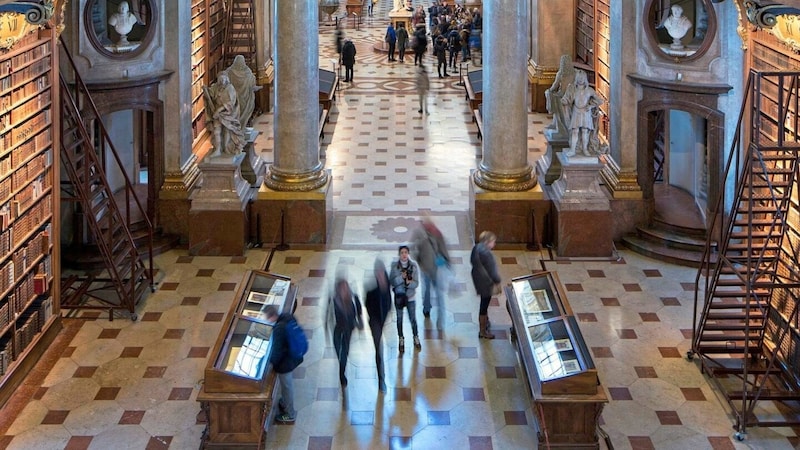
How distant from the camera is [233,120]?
14.0 m

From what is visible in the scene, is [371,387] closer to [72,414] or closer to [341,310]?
[341,310]

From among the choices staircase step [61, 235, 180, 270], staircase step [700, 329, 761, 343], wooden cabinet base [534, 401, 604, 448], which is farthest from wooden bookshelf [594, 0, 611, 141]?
wooden cabinet base [534, 401, 604, 448]

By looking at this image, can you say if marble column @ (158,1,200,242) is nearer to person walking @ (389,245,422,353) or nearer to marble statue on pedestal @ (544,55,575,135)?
person walking @ (389,245,422,353)

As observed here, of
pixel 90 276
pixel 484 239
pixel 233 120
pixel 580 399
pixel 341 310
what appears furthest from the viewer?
pixel 233 120

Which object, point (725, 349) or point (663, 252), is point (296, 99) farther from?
point (725, 349)

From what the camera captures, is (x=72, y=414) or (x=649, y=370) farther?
(x=649, y=370)

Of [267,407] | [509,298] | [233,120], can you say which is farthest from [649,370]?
[233,120]

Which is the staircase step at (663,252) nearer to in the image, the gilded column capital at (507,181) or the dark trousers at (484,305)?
the gilded column capital at (507,181)

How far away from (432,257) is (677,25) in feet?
16.9

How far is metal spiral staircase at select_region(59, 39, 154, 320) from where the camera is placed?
11578 mm

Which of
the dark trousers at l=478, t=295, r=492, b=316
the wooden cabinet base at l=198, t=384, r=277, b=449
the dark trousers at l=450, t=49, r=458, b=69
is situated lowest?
the wooden cabinet base at l=198, t=384, r=277, b=449

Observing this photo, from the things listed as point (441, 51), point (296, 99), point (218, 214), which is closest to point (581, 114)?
point (296, 99)

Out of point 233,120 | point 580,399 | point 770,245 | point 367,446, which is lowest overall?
point 367,446

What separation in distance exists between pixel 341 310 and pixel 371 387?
1.18m
